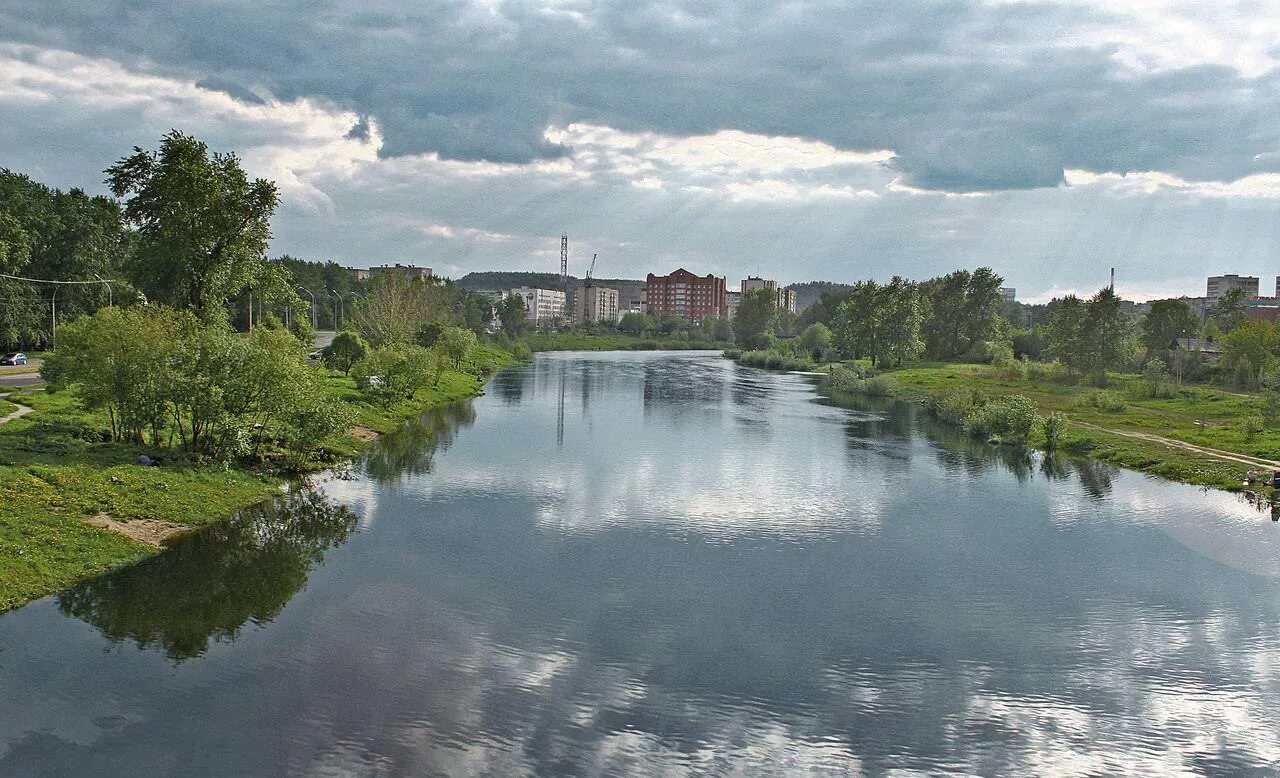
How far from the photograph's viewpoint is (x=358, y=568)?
21281 mm

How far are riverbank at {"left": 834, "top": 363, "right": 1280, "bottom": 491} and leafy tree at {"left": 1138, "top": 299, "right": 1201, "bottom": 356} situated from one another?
67.2ft

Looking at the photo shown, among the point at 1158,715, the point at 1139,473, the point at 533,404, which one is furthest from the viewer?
the point at 533,404

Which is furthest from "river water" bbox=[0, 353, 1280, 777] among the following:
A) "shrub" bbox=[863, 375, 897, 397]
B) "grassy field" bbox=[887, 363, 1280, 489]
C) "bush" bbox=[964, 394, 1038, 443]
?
"shrub" bbox=[863, 375, 897, 397]

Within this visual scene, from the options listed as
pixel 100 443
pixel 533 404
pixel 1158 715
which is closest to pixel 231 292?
pixel 100 443

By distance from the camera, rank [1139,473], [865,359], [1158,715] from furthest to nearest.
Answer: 1. [865,359]
2. [1139,473]
3. [1158,715]

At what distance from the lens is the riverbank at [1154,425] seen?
36.1 meters

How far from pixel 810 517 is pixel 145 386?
20.4m

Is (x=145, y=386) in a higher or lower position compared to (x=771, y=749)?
higher

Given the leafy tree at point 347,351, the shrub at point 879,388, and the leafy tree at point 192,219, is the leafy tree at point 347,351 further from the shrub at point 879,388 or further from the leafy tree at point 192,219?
the shrub at point 879,388

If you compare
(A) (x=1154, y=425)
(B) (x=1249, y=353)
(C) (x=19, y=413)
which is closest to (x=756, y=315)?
(B) (x=1249, y=353)

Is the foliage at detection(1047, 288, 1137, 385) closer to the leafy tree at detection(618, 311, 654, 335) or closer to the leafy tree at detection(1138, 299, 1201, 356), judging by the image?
the leafy tree at detection(1138, 299, 1201, 356)

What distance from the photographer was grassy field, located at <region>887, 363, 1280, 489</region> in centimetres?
3632

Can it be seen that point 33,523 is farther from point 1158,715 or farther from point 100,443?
point 1158,715

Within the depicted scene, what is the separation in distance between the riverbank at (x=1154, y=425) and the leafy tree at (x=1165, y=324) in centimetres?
2049
